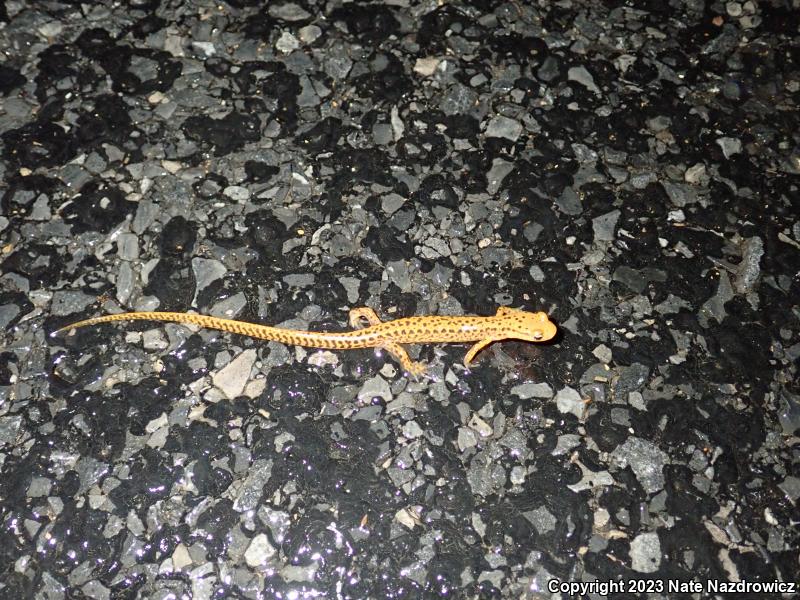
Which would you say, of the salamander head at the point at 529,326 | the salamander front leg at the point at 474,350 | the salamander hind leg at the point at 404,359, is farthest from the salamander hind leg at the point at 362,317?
the salamander head at the point at 529,326

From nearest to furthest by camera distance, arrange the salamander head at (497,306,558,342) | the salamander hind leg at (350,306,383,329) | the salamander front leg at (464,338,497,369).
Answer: the salamander head at (497,306,558,342)
the salamander front leg at (464,338,497,369)
the salamander hind leg at (350,306,383,329)

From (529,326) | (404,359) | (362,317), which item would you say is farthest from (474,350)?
(362,317)

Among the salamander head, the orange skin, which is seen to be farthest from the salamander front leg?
the salamander head

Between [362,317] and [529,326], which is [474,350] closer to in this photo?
[529,326]

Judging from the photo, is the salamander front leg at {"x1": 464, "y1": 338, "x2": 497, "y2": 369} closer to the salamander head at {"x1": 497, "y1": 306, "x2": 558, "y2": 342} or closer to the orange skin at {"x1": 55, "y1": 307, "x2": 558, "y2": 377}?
the orange skin at {"x1": 55, "y1": 307, "x2": 558, "y2": 377}

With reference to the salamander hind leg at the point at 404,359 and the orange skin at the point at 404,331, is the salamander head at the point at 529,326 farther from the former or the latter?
the salamander hind leg at the point at 404,359

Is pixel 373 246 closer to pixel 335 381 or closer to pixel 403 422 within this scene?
pixel 335 381
